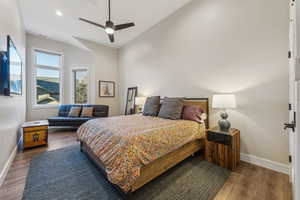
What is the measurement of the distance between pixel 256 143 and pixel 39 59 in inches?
277

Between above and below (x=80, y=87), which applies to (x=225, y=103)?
below

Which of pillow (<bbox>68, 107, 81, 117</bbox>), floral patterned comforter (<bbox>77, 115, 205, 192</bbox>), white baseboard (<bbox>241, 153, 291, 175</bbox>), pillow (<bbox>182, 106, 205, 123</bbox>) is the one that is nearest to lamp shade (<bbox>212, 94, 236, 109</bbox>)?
pillow (<bbox>182, 106, 205, 123</bbox>)

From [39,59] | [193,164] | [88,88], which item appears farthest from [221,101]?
[39,59]

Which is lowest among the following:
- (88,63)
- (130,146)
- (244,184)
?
(244,184)

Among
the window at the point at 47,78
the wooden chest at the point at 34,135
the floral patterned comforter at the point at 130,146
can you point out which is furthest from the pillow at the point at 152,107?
the window at the point at 47,78

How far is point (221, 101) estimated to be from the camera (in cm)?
231

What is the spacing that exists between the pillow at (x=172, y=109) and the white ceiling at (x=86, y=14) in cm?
248

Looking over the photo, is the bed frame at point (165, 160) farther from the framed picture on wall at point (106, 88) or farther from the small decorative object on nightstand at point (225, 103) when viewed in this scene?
the framed picture on wall at point (106, 88)

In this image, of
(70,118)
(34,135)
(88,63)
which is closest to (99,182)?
(34,135)

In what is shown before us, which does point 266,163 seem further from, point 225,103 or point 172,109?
point 172,109

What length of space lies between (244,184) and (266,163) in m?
0.79

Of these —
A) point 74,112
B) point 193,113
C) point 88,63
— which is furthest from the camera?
point 88,63

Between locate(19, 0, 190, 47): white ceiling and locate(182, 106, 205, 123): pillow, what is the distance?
2.66 meters

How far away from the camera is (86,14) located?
3.53m
